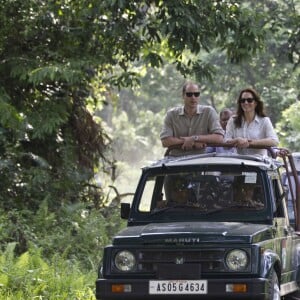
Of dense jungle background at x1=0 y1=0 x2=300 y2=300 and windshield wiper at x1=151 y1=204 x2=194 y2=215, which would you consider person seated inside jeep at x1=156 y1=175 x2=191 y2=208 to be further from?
dense jungle background at x1=0 y1=0 x2=300 y2=300

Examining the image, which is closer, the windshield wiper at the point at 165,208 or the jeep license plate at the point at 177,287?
the jeep license plate at the point at 177,287

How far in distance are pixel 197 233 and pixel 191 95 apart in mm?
2858

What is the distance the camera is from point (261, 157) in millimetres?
9969

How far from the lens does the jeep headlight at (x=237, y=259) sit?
8.46 meters

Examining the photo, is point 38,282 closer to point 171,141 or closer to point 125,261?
point 171,141

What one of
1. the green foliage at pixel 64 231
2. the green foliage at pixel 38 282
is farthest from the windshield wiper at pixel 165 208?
the green foliage at pixel 64 231

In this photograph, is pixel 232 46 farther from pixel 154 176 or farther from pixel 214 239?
pixel 214 239

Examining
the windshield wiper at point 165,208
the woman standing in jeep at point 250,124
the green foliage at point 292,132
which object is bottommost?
the windshield wiper at point 165,208

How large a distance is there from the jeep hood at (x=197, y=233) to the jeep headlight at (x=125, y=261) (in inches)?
4.0

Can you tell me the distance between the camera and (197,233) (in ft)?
28.1

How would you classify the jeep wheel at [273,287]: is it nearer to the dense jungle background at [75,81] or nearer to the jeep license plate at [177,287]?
the jeep license plate at [177,287]

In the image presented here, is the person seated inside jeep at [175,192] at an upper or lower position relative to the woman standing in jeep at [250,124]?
lower

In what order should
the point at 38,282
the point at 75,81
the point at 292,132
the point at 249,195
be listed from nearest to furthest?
the point at 249,195 < the point at 38,282 < the point at 75,81 < the point at 292,132

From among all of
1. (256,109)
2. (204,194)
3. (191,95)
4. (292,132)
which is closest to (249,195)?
(204,194)
